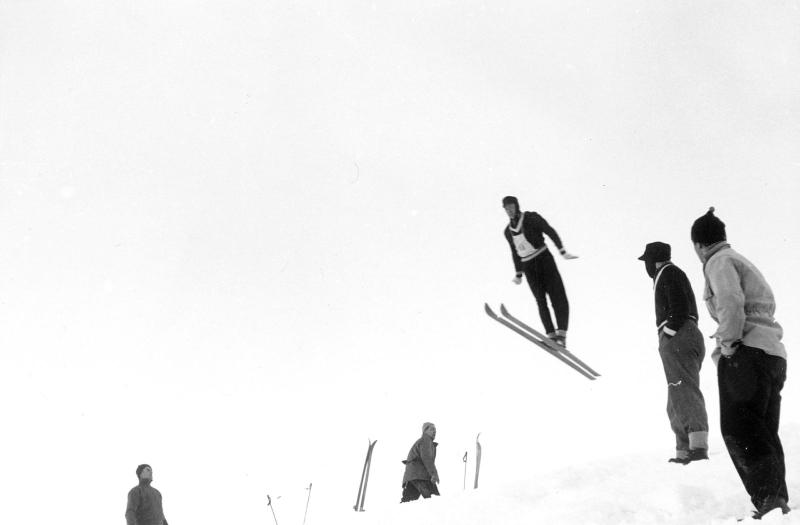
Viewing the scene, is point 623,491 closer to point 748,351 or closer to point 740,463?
point 740,463

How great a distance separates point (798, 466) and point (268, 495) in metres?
11.8

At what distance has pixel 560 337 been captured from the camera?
8500 mm

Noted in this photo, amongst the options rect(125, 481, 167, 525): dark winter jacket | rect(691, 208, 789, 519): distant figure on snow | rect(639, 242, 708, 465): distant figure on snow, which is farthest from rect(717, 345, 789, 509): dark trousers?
rect(125, 481, 167, 525): dark winter jacket

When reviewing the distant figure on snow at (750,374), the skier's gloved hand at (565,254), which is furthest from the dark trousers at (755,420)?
the skier's gloved hand at (565,254)

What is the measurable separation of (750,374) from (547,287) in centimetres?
450

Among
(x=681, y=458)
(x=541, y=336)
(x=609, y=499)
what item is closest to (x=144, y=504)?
(x=541, y=336)

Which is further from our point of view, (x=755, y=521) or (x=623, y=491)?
(x=623, y=491)

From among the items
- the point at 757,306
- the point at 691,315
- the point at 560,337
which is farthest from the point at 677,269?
the point at 757,306

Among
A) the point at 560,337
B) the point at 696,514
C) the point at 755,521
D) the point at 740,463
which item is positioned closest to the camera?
the point at 755,521

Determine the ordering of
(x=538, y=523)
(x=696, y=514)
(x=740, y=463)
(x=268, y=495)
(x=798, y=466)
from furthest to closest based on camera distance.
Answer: (x=268, y=495), (x=798, y=466), (x=538, y=523), (x=696, y=514), (x=740, y=463)

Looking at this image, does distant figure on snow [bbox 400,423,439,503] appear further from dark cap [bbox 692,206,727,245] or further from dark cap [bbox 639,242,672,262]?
dark cap [bbox 692,206,727,245]

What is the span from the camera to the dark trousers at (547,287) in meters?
8.49

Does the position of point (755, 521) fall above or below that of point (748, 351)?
below

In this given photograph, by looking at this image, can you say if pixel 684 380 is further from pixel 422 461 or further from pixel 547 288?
pixel 422 461
